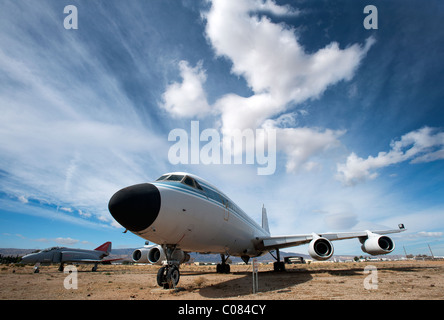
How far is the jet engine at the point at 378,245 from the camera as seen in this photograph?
13250 mm

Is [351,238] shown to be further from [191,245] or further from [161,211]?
[161,211]

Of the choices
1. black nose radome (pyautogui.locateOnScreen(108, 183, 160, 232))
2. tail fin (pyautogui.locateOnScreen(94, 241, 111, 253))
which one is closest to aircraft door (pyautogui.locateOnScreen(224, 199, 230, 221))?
black nose radome (pyautogui.locateOnScreen(108, 183, 160, 232))

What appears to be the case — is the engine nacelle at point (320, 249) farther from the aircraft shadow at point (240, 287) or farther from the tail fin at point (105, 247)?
the tail fin at point (105, 247)

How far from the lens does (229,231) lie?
11.1m

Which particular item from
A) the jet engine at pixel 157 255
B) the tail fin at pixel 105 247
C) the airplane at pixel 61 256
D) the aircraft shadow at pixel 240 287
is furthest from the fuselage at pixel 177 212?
the tail fin at pixel 105 247

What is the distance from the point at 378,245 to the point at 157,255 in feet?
44.2

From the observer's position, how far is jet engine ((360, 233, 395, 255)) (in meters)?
13.2

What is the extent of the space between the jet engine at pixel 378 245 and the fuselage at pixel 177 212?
9.55 meters

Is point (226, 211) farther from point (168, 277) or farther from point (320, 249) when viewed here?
point (320, 249)

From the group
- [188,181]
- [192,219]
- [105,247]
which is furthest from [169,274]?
[105,247]

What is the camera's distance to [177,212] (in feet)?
22.5

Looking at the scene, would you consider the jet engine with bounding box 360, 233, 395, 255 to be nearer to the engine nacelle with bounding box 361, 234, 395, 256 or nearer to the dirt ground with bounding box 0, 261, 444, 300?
the engine nacelle with bounding box 361, 234, 395, 256
